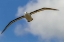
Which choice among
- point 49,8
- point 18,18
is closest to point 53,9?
point 49,8

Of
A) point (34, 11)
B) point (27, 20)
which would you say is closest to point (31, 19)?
point (27, 20)

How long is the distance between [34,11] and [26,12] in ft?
18.1

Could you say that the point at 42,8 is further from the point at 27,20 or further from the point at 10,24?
the point at 10,24

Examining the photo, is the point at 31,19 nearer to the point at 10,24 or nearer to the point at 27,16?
the point at 27,16

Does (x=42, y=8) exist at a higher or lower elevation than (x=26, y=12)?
higher

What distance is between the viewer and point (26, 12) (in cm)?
3834

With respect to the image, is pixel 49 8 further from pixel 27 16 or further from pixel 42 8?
pixel 27 16

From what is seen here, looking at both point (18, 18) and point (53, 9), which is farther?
point (18, 18)

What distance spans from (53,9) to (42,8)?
3126 mm

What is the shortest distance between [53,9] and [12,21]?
10.5m

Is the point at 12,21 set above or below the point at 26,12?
above

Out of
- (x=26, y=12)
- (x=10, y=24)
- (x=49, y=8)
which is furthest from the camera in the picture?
(x=10, y=24)

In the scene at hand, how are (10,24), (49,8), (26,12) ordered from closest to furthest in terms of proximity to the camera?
1. (26,12)
2. (49,8)
3. (10,24)

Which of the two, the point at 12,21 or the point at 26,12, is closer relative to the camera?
the point at 26,12
